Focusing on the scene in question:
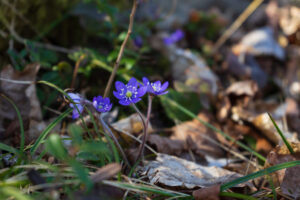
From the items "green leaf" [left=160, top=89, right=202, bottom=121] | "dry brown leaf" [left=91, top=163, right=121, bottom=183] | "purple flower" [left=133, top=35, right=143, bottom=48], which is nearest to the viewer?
"dry brown leaf" [left=91, top=163, right=121, bottom=183]

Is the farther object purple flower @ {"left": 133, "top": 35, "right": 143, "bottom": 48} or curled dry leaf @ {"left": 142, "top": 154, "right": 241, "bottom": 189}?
purple flower @ {"left": 133, "top": 35, "right": 143, "bottom": 48}

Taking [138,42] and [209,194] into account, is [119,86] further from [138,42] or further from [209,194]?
[138,42]

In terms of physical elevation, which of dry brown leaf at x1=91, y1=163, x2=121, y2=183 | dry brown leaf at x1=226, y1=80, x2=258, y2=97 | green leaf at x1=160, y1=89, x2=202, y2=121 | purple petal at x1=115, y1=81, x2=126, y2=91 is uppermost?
dry brown leaf at x1=226, y1=80, x2=258, y2=97

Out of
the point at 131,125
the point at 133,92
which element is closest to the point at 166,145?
the point at 131,125

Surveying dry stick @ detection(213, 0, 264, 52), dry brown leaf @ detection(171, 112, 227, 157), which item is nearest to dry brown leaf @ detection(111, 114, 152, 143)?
dry brown leaf @ detection(171, 112, 227, 157)

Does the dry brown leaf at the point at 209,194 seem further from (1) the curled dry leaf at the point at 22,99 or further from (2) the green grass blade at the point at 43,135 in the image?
(1) the curled dry leaf at the point at 22,99

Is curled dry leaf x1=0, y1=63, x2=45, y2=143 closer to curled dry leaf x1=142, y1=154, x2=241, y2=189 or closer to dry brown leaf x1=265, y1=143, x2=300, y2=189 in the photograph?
curled dry leaf x1=142, y1=154, x2=241, y2=189

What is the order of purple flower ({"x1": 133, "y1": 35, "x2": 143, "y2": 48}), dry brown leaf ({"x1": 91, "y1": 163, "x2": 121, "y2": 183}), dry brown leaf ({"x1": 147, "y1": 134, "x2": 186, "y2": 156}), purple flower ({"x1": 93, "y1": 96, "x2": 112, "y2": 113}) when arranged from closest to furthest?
dry brown leaf ({"x1": 91, "y1": 163, "x2": 121, "y2": 183}) < purple flower ({"x1": 93, "y1": 96, "x2": 112, "y2": 113}) < dry brown leaf ({"x1": 147, "y1": 134, "x2": 186, "y2": 156}) < purple flower ({"x1": 133, "y1": 35, "x2": 143, "y2": 48})

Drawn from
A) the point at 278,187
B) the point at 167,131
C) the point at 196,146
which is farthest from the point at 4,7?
the point at 278,187
